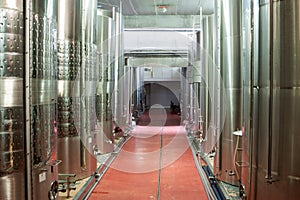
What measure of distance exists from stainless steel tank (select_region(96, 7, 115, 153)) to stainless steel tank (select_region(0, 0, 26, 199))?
444 cm

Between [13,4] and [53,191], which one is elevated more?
[13,4]

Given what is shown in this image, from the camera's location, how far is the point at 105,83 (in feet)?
26.6

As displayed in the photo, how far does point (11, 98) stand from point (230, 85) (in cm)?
335

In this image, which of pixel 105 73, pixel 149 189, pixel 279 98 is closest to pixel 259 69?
pixel 279 98

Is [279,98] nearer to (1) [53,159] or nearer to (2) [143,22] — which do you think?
(1) [53,159]

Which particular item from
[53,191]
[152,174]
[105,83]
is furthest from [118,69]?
[53,191]

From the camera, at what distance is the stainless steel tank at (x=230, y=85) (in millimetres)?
5188

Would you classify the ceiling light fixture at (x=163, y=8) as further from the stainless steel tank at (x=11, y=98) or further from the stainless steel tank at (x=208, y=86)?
the stainless steel tank at (x=11, y=98)

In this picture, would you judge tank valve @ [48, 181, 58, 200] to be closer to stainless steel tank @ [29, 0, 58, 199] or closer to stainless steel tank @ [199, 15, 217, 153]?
stainless steel tank @ [29, 0, 58, 199]

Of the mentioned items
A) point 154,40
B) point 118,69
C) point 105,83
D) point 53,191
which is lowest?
point 53,191

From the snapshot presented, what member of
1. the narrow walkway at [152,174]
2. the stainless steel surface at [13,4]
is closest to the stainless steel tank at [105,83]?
the narrow walkway at [152,174]

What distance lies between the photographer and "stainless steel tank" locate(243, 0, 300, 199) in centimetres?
Answer: 283

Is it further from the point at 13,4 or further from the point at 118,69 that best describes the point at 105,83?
the point at 13,4

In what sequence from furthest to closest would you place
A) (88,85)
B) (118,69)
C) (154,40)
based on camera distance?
(154,40)
(118,69)
(88,85)
